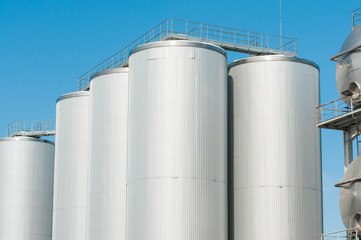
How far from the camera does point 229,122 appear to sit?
161 feet

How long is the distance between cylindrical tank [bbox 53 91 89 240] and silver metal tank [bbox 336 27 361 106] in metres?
22.8

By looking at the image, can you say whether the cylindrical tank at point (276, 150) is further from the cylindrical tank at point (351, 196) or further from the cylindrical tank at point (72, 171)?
the cylindrical tank at point (72, 171)

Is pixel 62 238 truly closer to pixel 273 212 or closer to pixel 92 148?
pixel 92 148

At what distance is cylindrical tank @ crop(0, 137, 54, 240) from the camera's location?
64.5m

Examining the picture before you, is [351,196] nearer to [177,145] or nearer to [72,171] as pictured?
[177,145]

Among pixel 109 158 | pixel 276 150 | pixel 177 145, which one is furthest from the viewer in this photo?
pixel 109 158

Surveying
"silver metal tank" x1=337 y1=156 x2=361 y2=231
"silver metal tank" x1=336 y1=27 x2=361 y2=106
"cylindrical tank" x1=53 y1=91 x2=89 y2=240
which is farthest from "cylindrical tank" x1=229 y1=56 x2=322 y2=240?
"cylindrical tank" x1=53 y1=91 x2=89 y2=240

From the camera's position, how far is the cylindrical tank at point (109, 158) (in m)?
49.2

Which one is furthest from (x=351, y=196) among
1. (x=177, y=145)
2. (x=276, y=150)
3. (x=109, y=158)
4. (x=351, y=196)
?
(x=109, y=158)

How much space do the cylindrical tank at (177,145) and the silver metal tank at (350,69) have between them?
9638mm

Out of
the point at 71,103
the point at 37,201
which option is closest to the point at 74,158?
the point at 71,103

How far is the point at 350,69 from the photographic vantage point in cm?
3731

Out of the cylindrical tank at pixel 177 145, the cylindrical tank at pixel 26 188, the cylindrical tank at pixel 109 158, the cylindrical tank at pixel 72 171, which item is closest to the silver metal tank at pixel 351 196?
the cylindrical tank at pixel 177 145

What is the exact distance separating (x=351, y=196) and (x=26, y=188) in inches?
1442
